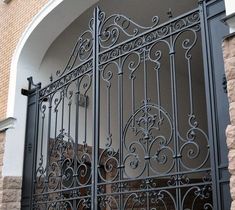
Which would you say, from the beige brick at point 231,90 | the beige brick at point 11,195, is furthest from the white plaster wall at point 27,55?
the beige brick at point 231,90

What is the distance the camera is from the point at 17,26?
6945mm

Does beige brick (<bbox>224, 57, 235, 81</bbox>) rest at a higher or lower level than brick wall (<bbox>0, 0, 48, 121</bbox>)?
lower

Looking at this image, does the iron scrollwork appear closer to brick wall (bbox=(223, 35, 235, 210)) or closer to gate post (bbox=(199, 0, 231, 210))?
gate post (bbox=(199, 0, 231, 210))

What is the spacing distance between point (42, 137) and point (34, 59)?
140cm

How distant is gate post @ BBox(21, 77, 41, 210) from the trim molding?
11.1 inches

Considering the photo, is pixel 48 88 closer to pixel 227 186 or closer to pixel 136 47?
pixel 136 47

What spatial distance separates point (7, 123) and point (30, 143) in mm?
474

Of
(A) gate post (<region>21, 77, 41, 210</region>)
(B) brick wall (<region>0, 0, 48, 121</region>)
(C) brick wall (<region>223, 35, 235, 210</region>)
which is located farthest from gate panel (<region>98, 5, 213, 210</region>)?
(B) brick wall (<region>0, 0, 48, 121</region>)

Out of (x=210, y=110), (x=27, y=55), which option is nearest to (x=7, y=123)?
(x=27, y=55)

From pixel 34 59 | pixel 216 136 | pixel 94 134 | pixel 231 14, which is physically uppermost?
pixel 34 59

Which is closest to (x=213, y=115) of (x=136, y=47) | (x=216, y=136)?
(x=216, y=136)

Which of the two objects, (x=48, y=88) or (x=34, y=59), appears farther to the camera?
(x=34, y=59)

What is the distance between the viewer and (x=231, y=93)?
124 inches

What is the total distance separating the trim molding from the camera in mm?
6371
